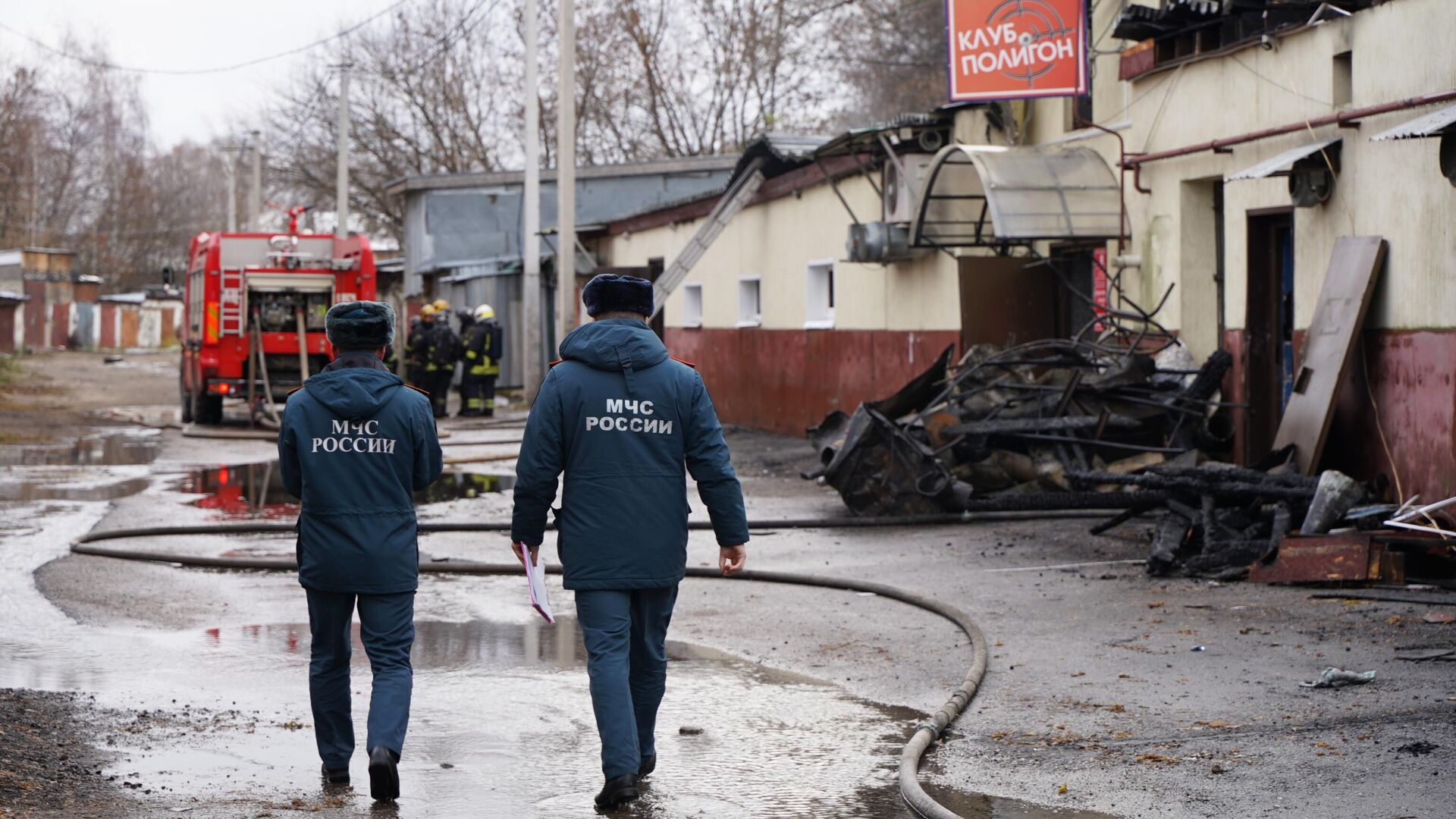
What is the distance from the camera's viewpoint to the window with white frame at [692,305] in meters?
26.7

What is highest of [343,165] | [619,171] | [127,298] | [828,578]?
[343,165]

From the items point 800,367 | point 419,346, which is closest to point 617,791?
point 800,367

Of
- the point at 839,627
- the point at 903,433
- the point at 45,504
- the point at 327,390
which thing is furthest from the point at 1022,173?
the point at 327,390

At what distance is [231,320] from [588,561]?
19852 mm

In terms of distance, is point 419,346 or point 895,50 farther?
point 895,50

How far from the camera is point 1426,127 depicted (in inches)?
359

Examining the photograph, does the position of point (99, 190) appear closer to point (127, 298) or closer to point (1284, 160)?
point (127, 298)

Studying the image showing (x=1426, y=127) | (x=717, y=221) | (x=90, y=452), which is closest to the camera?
(x=1426, y=127)

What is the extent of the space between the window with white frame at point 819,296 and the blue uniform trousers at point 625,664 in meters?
15.6

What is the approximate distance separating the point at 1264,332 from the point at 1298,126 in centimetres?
182

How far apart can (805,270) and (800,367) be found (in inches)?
50.1

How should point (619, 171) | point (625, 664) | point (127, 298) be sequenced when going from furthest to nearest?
point (127, 298) < point (619, 171) < point (625, 664)

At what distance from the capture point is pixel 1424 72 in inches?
404

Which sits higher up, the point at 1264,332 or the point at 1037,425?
the point at 1264,332
